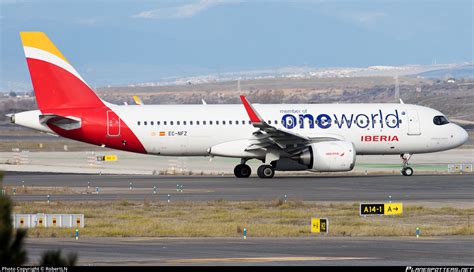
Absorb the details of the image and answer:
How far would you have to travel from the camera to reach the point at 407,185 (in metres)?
48.2

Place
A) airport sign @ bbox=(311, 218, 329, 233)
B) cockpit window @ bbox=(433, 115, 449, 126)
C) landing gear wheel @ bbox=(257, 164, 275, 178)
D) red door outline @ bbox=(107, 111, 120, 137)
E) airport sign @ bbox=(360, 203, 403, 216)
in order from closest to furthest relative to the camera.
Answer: airport sign @ bbox=(311, 218, 329, 233) → airport sign @ bbox=(360, 203, 403, 216) → red door outline @ bbox=(107, 111, 120, 137) → landing gear wheel @ bbox=(257, 164, 275, 178) → cockpit window @ bbox=(433, 115, 449, 126)

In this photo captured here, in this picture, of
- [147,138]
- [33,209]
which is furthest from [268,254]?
[147,138]

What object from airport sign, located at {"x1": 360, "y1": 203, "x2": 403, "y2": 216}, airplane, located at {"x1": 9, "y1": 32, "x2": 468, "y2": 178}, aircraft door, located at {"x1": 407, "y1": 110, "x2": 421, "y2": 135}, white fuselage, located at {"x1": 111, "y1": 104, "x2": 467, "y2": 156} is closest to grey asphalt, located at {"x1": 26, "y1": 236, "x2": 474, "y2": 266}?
airport sign, located at {"x1": 360, "y1": 203, "x2": 403, "y2": 216}

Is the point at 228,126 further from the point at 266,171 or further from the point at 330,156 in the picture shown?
the point at 330,156

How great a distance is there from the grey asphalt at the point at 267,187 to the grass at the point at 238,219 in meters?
3.10

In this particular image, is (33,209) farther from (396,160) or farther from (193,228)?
(396,160)

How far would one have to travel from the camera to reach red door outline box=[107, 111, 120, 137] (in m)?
→ 52.8

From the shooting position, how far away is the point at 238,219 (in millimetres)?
34281

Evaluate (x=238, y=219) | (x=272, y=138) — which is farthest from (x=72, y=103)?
(x=238, y=219)

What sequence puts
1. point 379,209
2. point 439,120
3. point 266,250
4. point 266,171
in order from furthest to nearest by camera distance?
1. point 439,120
2. point 266,171
3. point 379,209
4. point 266,250

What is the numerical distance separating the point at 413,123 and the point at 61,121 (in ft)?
57.4

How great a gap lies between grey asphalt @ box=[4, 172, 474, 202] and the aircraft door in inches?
87.7

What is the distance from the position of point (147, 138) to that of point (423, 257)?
98.4 ft

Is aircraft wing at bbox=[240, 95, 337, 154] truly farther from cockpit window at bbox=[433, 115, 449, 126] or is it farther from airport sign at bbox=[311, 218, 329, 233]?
airport sign at bbox=[311, 218, 329, 233]
